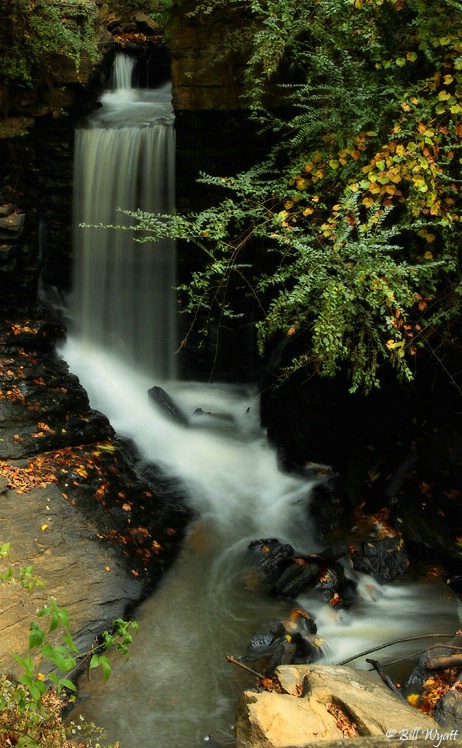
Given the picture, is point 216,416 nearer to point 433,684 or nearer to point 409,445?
point 409,445

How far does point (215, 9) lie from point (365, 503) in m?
6.16

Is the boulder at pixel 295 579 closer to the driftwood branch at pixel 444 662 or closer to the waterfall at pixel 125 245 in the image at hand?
the driftwood branch at pixel 444 662

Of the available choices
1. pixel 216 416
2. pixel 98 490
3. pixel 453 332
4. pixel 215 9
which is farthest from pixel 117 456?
pixel 215 9

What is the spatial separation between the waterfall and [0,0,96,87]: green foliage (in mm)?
954

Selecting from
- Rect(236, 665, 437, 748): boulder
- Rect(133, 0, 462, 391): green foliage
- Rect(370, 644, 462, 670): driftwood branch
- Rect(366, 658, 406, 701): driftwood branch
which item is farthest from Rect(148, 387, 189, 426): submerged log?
Rect(236, 665, 437, 748): boulder

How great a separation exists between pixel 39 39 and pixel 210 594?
714 centimetres

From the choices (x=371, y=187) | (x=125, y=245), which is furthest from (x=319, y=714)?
(x=125, y=245)

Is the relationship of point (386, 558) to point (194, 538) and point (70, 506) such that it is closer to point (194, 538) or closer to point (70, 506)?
point (194, 538)

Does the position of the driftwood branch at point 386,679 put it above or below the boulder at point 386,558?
above

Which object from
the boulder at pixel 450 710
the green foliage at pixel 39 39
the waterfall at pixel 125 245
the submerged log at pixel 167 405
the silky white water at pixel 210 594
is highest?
the green foliage at pixel 39 39

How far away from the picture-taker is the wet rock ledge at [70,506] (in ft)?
16.0

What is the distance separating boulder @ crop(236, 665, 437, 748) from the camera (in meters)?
3.36

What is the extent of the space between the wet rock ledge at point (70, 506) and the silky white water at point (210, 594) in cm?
30

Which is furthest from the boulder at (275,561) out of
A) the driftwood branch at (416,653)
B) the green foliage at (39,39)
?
the green foliage at (39,39)
